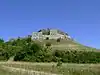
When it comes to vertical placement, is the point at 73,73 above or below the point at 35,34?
below

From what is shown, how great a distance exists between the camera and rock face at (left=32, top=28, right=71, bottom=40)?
13202 centimetres

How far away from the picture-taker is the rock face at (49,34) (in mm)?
132025

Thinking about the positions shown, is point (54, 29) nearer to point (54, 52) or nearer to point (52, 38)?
point (52, 38)

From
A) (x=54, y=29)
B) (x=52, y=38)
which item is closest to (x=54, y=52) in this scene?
(x=52, y=38)

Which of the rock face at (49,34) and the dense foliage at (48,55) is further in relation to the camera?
the rock face at (49,34)

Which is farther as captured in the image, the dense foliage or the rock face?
the rock face

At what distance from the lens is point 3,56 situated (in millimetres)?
89000

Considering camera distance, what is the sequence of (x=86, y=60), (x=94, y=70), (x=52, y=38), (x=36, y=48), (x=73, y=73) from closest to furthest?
(x=73, y=73) < (x=94, y=70) < (x=86, y=60) < (x=36, y=48) < (x=52, y=38)

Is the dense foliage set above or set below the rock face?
below

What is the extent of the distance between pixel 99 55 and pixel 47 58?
1477 cm

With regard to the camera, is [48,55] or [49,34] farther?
[49,34]

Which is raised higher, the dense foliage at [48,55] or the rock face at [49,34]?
the rock face at [49,34]

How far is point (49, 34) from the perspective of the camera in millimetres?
134875

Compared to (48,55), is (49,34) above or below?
above
